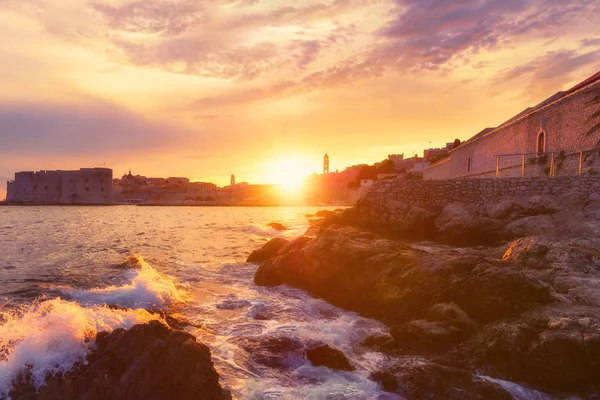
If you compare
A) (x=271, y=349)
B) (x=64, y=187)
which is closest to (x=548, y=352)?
(x=271, y=349)

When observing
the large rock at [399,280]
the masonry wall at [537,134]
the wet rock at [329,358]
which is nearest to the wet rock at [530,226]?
the masonry wall at [537,134]

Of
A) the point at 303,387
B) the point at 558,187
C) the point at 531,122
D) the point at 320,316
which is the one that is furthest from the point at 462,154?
the point at 303,387

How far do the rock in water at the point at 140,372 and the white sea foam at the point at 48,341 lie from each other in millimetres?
151

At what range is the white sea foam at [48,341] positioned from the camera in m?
3.84

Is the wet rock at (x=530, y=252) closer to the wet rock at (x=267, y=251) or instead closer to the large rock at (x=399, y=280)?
the large rock at (x=399, y=280)

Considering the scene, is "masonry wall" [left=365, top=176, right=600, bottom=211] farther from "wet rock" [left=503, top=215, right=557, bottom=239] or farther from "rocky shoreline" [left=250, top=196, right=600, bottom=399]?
"rocky shoreline" [left=250, top=196, right=600, bottom=399]

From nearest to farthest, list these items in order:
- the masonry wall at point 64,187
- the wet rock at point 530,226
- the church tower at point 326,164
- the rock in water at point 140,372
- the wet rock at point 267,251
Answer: the rock in water at point 140,372
the wet rock at point 530,226
the wet rock at point 267,251
the masonry wall at point 64,187
the church tower at point 326,164

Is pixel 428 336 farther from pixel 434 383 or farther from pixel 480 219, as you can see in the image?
pixel 480 219

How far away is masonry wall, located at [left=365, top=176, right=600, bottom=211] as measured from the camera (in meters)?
14.1

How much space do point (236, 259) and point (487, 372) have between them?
12.0m

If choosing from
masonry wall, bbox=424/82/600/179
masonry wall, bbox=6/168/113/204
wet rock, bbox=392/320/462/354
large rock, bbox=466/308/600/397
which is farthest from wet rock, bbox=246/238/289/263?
masonry wall, bbox=6/168/113/204

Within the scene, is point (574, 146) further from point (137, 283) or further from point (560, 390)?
point (137, 283)

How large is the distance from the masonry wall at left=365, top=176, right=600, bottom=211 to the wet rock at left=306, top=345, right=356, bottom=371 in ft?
40.5

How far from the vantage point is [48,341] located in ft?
13.8
